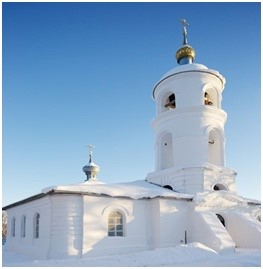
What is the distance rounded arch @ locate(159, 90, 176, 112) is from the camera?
1652 centimetres

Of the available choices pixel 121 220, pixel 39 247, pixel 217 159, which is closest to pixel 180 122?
pixel 217 159

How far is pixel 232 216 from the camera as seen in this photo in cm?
1304

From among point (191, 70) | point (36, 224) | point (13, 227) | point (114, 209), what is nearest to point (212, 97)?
point (191, 70)

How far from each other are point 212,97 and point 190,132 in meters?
3.05

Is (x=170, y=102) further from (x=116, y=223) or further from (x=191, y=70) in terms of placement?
(x=116, y=223)

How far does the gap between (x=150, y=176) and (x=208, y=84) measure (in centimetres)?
588

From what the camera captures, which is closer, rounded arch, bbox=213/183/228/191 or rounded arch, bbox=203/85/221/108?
rounded arch, bbox=213/183/228/191

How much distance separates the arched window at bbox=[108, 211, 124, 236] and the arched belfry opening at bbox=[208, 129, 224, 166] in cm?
648

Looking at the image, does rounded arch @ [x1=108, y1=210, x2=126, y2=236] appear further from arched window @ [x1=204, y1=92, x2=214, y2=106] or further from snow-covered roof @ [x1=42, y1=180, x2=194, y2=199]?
arched window @ [x1=204, y1=92, x2=214, y2=106]

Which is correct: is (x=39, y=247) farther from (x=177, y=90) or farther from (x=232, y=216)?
(x=177, y=90)

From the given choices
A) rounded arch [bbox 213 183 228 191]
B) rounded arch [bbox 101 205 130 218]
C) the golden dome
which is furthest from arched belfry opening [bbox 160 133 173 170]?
the golden dome

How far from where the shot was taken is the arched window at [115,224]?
Answer: 449 inches

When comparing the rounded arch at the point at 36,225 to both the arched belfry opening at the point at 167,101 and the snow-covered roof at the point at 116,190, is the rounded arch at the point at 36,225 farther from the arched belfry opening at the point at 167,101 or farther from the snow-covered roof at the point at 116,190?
the arched belfry opening at the point at 167,101

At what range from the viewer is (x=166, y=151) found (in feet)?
53.8
